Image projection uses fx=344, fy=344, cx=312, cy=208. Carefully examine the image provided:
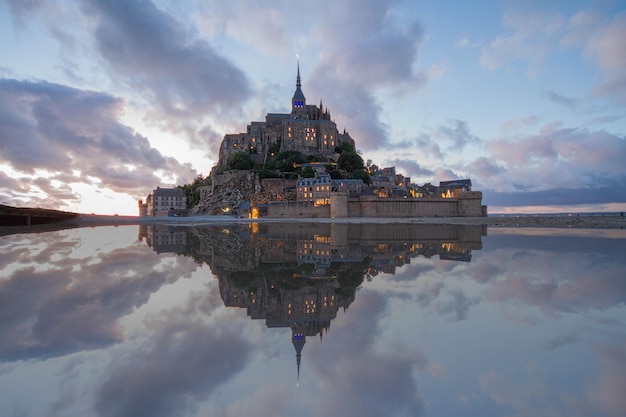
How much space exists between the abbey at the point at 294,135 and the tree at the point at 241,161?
16.4ft

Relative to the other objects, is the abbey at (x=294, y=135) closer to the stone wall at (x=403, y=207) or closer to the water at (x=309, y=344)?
the stone wall at (x=403, y=207)

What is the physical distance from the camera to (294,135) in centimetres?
7862

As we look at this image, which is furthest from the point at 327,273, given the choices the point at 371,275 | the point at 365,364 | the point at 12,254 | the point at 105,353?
the point at 12,254

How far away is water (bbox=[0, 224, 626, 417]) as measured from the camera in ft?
10.0

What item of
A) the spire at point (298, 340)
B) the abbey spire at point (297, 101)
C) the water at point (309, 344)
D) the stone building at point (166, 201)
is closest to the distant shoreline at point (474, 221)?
the water at point (309, 344)

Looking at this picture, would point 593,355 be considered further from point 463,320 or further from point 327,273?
point 327,273

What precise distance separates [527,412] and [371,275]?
18.4 ft

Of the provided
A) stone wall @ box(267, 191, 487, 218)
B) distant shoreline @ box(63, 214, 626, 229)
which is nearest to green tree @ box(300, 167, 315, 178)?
stone wall @ box(267, 191, 487, 218)

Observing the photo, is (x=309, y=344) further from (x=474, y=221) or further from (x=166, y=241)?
(x=474, y=221)

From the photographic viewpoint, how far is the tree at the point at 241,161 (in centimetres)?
7331

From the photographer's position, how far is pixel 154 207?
264ft

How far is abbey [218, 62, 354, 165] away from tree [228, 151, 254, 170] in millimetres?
4999

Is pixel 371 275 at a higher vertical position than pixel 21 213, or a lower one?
lower

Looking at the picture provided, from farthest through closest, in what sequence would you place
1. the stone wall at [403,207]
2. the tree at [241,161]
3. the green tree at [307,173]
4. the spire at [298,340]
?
the tree at [241,161] < the green tree at [307,173] < the stone wall at [403,207] < the spire at [298,340]
